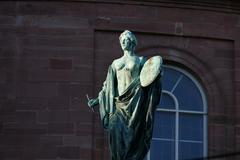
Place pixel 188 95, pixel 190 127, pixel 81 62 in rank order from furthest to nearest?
pixel 188 95, pixel 190 127, pixel 81 62

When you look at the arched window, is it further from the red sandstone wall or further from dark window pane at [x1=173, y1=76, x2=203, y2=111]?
the red sandstone wall

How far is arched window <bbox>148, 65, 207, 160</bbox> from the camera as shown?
85.5ft

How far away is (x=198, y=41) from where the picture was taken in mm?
26500

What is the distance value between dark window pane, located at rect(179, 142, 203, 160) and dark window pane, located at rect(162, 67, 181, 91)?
1227 millimetres

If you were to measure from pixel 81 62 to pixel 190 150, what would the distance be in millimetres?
2929

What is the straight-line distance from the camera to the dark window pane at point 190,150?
1028 inches

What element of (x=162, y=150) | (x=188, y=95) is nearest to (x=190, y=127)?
(x=188, y=95)

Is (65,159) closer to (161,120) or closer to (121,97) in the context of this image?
(161,120)

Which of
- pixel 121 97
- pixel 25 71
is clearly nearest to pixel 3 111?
pixel 25 71

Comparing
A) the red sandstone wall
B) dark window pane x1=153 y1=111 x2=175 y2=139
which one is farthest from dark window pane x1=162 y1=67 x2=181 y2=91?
dark window pane x1=153 y1=111 x2=175 y2=139

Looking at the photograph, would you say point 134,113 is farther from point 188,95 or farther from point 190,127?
point 188,95

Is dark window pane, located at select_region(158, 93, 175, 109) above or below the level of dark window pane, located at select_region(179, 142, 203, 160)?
above

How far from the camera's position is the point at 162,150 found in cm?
2598

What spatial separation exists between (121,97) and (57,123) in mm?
8725
